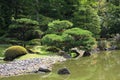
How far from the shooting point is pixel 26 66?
2348cm

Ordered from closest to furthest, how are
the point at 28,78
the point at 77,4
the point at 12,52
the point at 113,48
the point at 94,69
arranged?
the point at 28,78
the point at 94,69
the point at 12,52
the point at 113,48
the point at 77,4

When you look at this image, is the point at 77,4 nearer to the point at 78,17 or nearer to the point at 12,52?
the point at 78,17

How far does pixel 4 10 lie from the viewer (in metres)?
41.8

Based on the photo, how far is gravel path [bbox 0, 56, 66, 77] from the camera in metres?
21.8

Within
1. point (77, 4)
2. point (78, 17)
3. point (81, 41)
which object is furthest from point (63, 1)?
point (81, 41)

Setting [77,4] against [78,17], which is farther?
[77,4]

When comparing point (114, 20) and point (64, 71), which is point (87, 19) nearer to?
point (114, 20)

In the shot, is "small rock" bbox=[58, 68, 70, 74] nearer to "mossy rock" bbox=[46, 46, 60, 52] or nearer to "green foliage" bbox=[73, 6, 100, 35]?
"mossy rock" bbox=[46, 46, 60, 52]

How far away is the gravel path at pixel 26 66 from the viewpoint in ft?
71.5

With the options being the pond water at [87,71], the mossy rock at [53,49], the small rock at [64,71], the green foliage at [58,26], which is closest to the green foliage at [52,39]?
the mossy rock at [53,49]

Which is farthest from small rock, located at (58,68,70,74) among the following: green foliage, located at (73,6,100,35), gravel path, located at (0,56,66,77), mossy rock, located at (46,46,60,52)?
green foliage, located at (73,6,100,35)

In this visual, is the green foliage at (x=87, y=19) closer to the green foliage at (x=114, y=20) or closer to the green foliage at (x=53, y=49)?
the green foliage at (x=114, y=20)

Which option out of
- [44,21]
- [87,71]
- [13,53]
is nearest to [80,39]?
[13,53]

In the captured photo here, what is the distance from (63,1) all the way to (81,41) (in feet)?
47.4
